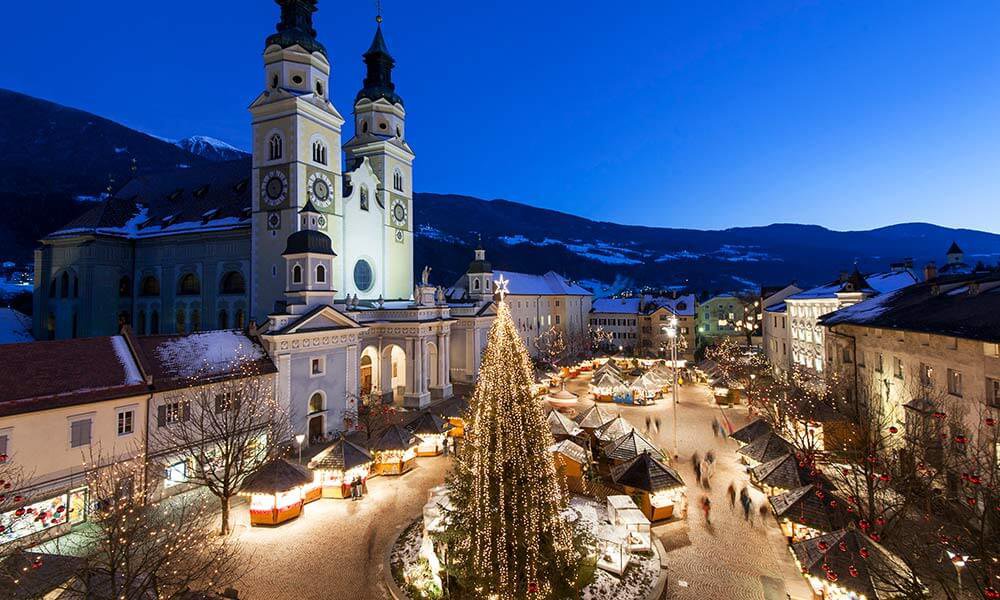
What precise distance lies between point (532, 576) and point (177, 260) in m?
45.3

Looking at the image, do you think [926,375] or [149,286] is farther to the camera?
[149,286]

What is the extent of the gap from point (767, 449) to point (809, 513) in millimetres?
6534

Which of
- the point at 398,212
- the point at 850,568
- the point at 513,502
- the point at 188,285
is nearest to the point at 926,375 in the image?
the point at 850,568

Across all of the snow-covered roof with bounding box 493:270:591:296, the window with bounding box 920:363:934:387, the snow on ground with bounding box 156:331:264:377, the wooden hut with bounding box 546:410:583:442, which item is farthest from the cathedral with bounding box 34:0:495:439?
the window with bounding box 920:363:934:387

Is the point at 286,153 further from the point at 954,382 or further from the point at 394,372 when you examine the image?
the point at 954,382

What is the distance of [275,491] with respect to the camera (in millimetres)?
17750

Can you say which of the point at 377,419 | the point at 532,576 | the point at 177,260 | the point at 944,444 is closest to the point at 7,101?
the point at 177,260

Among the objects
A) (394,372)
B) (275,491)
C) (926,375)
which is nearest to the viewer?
(275,491)

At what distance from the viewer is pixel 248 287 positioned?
38406 mm

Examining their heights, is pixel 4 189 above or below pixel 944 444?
above

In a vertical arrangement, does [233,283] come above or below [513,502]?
above

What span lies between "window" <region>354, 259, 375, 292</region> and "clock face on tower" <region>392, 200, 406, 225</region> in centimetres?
656

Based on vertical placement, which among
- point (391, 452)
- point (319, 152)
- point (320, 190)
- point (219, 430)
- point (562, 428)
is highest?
point (319, 152)

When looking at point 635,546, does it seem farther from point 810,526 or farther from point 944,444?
point 944,444
